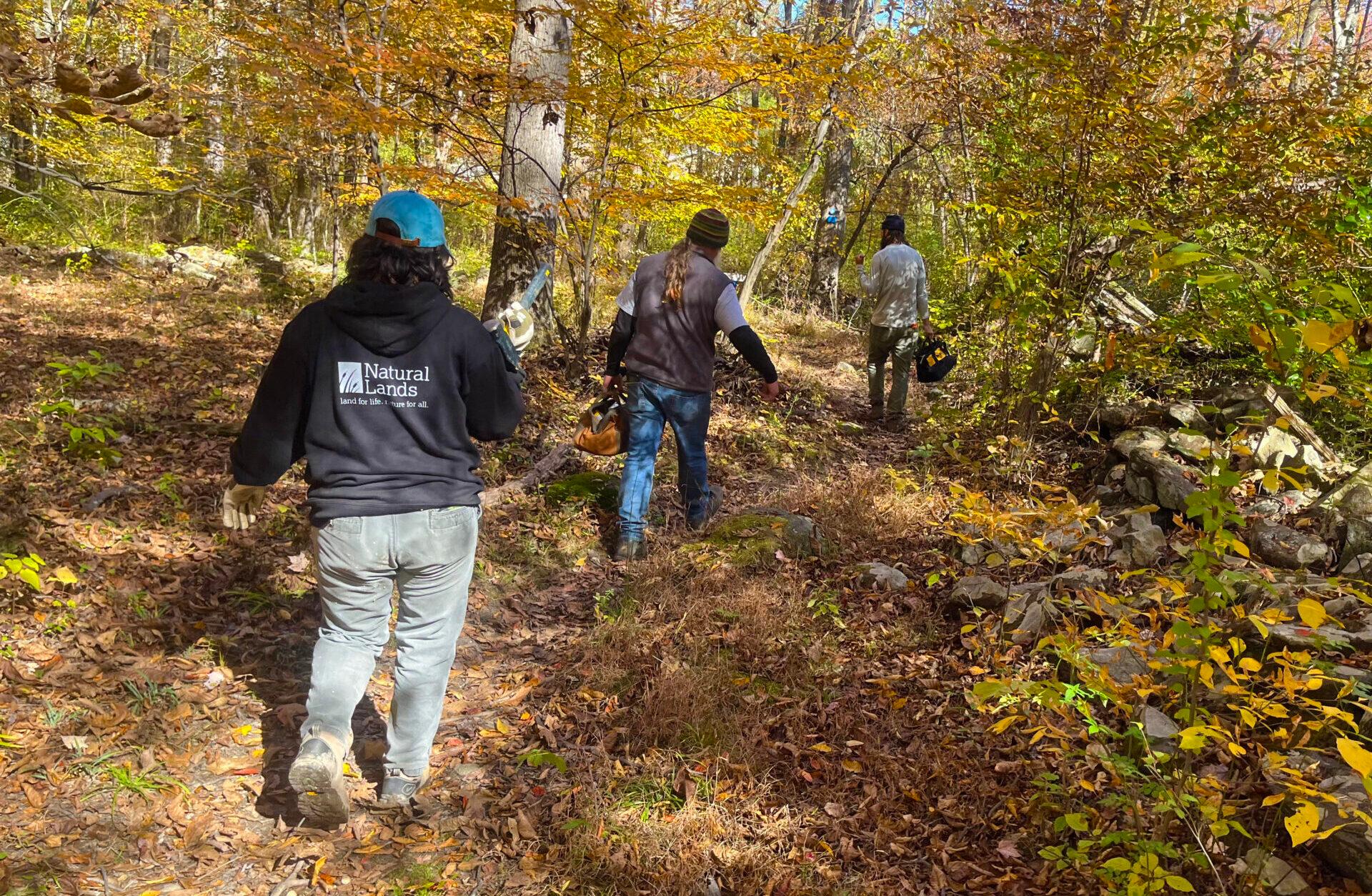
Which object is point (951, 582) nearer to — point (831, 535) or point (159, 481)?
point (831, 535)

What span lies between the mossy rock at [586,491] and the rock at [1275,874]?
13.4 ft

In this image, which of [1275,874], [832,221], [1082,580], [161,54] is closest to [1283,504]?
[1082,580]

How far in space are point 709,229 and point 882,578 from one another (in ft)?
7.81

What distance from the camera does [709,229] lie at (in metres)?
4.91

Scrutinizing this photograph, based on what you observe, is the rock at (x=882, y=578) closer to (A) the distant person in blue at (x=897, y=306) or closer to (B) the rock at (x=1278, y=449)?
(B) the rock at (x=1278, y=449)

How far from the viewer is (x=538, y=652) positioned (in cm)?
437

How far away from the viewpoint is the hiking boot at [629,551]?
17.4ft

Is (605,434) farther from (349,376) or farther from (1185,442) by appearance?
(1185,442)

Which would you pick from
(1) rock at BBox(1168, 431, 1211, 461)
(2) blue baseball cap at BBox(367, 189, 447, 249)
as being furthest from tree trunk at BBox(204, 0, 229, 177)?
(1) rock at BBox(1168, 431, 1211, 461)

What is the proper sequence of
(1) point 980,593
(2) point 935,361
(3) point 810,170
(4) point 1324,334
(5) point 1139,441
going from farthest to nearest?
(3) point 810,170 < (2) point 935,361 < (5) point 1139,441 < (1) point 980,593 < (4) point 1324,334

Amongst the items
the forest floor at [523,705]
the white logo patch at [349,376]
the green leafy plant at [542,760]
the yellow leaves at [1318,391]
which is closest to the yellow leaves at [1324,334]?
the yellow leaves at [1318,391]

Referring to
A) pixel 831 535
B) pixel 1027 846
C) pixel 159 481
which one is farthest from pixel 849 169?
pixel 1027 846

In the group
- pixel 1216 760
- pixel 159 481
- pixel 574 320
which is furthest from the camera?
pixel 574 320

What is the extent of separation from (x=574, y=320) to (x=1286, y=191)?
6.97 meters
